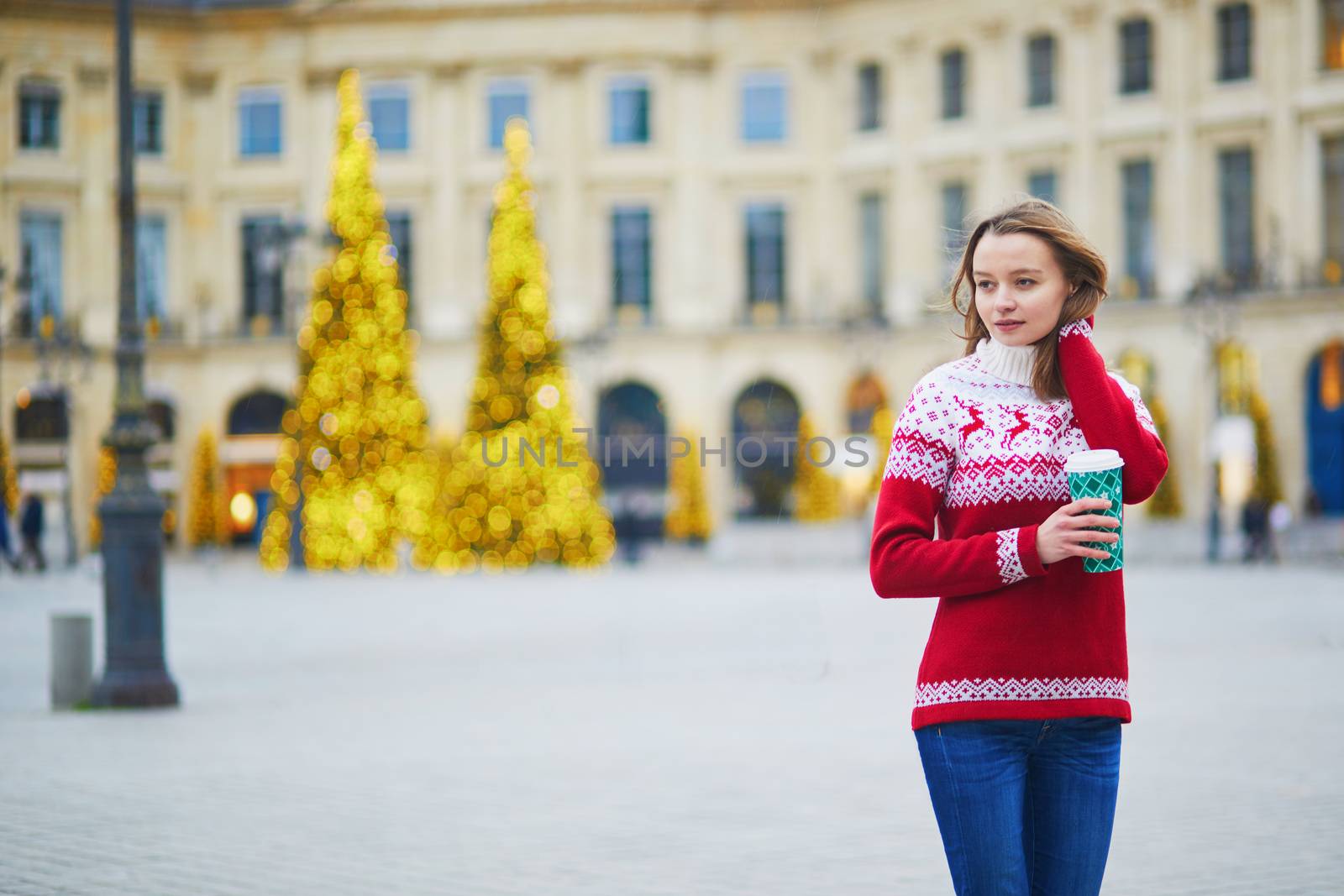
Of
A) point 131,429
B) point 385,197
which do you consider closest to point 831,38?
point 385,197

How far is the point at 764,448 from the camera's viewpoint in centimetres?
5450

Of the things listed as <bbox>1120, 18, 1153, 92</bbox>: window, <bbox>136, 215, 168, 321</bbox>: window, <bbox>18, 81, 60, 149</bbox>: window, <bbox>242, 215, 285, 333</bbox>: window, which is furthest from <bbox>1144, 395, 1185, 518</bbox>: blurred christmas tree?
<bbox>18, 81, 60, 149</bbox>: window

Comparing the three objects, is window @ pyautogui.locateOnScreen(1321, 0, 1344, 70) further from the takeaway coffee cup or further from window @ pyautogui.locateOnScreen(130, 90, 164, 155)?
the takeaway coffee cup

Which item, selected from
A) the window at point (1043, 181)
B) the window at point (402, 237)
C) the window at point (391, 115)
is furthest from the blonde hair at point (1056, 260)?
the window at point (391, 115)

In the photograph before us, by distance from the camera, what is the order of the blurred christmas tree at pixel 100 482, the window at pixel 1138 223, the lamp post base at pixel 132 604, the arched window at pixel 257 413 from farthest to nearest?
1. the arched window at pixel 257 413
2. the window at pixel 1138 223
3. the blurred christmas tree at pixel 100 482
4. the lamp post base at pixel 132 604

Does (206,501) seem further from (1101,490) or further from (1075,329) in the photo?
(1101,490)

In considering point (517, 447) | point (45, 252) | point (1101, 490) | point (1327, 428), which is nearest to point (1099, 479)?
point (1101, 490)

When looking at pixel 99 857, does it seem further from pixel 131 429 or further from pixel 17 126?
pixel 17 126

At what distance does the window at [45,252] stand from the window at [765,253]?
711 inches

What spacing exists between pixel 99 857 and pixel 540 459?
30422mm

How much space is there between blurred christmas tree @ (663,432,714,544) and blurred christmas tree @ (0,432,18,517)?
15.5 metres

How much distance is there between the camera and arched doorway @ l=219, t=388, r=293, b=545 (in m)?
56.0

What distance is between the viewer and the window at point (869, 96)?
5528cm

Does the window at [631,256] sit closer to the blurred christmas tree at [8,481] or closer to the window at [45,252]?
the window at [45,252]
